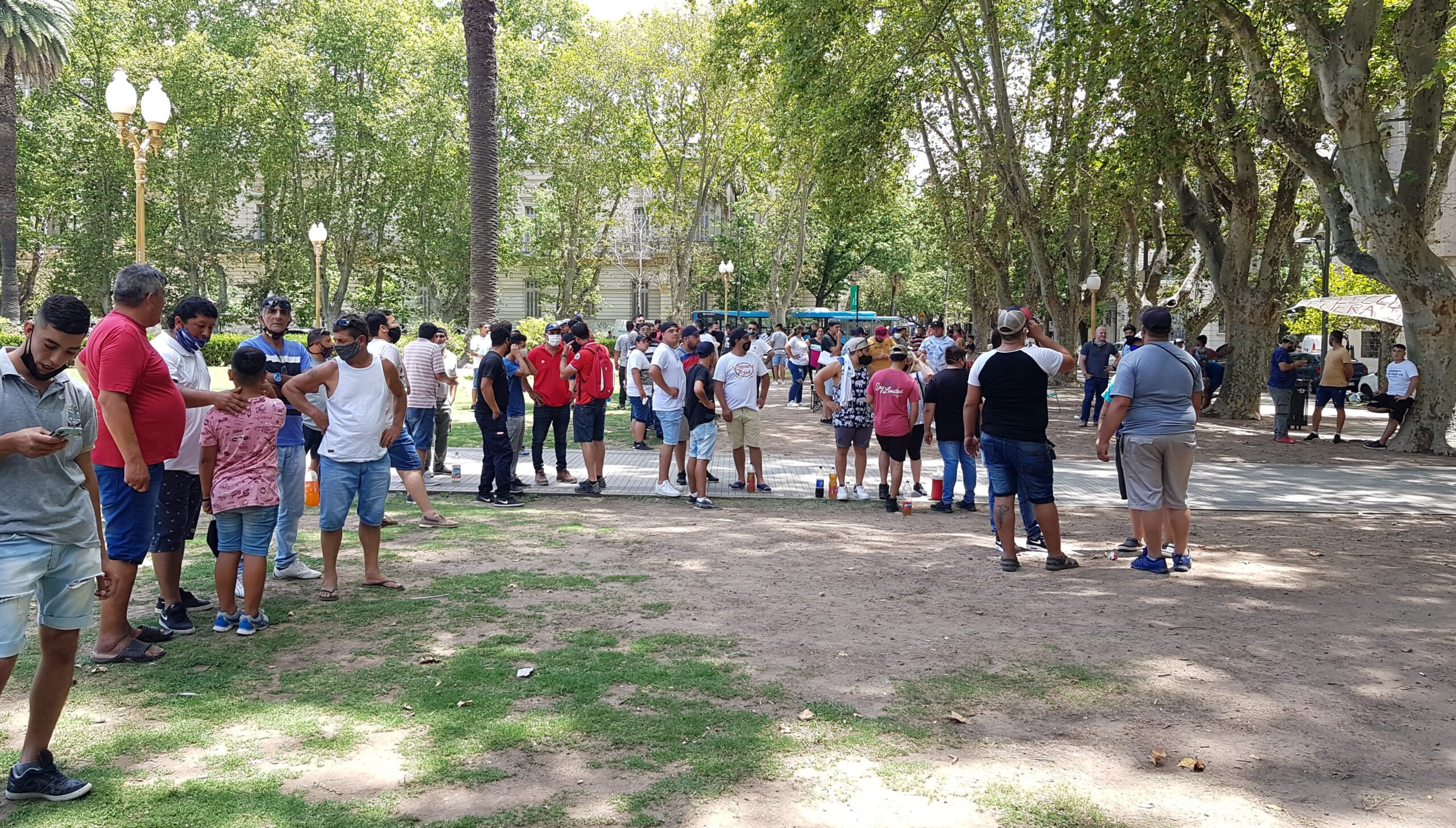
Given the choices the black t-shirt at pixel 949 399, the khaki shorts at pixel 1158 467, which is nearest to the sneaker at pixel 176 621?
the khaki shorts at pixel 1158 467

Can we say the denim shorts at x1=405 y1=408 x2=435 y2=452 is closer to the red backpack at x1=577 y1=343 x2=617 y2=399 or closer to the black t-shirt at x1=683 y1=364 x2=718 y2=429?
the red backpack at x1=577 y1=343 x2=617 y2=399

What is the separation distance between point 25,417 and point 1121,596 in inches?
248

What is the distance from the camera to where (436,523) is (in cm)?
952

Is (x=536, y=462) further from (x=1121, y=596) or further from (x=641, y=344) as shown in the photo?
(x=1121, y=596)

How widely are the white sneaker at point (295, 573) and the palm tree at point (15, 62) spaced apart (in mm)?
33220

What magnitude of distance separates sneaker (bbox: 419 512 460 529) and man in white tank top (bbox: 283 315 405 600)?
258 centimetres

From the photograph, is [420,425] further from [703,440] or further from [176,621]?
[176,621]

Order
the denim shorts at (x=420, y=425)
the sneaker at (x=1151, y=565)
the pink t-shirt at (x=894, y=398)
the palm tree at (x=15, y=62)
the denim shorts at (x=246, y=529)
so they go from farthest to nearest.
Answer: the palm tree at (x=15, y=62) < the denim shorts at (x=420, y=425) < the pink t-shirt at (x=894, y=398) < the sneaker at (x=1151, y=565) < the denim shorts at (x=246, y=529)

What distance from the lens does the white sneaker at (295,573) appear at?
7.31m

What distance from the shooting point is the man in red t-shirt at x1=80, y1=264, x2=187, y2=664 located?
4.94 m

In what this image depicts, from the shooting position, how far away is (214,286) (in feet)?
143

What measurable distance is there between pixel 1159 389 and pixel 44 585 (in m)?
6.81

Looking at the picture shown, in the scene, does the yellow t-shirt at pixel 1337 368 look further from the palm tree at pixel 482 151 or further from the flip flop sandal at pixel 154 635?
the flip flop sandal at pixel 154 635

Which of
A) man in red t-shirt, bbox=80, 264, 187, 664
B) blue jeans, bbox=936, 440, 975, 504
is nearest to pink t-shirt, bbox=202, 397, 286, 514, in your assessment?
man in red t-shirt, bbox=80, 264, 187, 664
